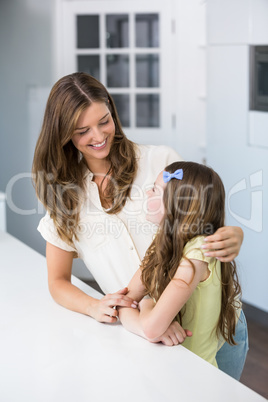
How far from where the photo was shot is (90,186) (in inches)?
67.0

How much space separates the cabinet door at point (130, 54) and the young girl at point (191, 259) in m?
2.70

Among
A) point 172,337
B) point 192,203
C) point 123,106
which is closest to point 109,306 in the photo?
point 172,337

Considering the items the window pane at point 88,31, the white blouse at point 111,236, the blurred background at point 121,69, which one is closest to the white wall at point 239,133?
the blurred background at point 121,69

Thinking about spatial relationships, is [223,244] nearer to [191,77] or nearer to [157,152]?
[157,152]

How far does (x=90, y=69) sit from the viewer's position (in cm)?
401

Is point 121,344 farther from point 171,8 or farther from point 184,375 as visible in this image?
point 171,8

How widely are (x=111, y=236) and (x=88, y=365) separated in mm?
495

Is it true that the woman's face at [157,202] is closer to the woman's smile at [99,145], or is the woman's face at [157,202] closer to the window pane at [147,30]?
the woman's smile at [99,145]

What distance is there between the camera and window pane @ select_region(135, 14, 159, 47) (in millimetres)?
3955

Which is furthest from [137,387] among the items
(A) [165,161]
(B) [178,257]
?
(A) [165,161]

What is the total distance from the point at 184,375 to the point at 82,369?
216mm

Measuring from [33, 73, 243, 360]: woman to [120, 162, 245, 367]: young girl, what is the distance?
0.16 m

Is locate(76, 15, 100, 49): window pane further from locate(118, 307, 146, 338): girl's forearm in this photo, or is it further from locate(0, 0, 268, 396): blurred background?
locate(118, 307, 146, 338): girl's forearm

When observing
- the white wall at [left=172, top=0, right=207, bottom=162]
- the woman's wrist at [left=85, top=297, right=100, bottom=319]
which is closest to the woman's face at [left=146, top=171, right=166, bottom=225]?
the woman's wrist at [left=85, top=297, right=100, bottom=319]
